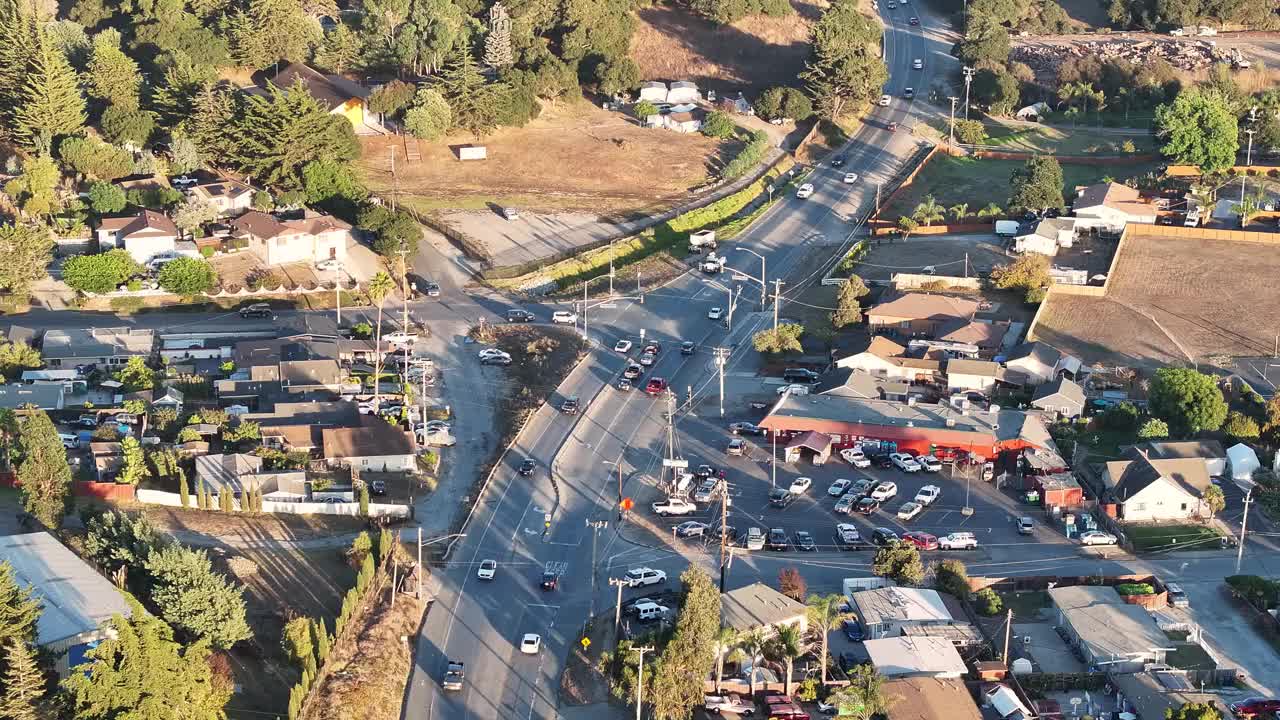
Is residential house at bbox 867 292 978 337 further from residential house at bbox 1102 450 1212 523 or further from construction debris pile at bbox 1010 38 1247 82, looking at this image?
construction debris pile at bbox 1010 38 1247 82

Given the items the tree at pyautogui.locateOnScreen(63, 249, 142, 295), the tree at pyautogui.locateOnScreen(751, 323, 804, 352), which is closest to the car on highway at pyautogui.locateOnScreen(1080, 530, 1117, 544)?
the tree at pyautogui.locateOnScreen(751, 323, 804, 352)

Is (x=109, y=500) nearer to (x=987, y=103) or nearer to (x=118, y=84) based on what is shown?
(x=118, y=84)

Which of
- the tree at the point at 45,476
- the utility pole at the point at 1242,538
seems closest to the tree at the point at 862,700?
the utility pole at the point at 1242,538

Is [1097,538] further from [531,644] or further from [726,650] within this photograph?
[531,644]

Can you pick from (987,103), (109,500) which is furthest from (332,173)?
(987,103)

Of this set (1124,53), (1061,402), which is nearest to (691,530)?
(1061,402)

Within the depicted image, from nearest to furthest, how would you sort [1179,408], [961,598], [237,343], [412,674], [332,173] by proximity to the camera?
[412,674] < [961,598] < [1179,408] < [237,343] < [332,173]
